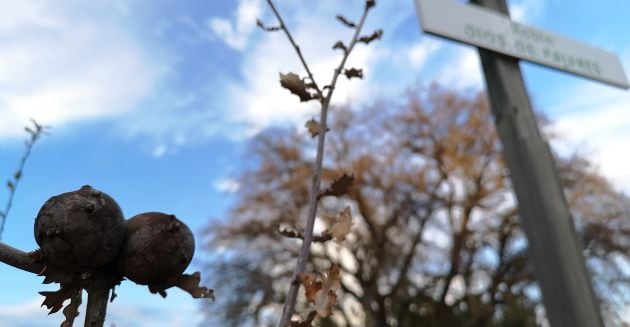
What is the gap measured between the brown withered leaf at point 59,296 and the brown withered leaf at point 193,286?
0.07m

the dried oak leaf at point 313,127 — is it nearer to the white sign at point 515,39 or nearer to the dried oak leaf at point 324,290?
the dried oak leaf at point 324,290

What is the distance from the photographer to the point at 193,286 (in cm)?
36

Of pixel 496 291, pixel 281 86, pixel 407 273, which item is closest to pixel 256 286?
pixel 407 273

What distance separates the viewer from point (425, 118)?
1067cm

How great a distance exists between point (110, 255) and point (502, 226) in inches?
416

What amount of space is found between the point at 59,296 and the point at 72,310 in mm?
14

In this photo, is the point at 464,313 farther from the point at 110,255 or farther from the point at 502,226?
the point at 110,255

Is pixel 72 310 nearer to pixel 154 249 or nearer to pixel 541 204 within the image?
pixel 154 249

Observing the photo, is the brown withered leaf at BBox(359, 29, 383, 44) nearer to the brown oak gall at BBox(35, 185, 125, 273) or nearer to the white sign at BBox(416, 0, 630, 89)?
the brown oak gall at BBox(35, 185, 125, 273)

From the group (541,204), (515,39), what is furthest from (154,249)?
(515,39)

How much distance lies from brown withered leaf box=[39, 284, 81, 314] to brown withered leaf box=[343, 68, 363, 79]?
0.89ft

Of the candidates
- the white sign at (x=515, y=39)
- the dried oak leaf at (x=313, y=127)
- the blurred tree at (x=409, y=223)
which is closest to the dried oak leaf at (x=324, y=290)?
the dried oak leaf at (x=313, y=127)

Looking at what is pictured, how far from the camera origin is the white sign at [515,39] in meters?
1.79

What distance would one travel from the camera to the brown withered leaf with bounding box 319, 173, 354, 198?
0.40 meters
